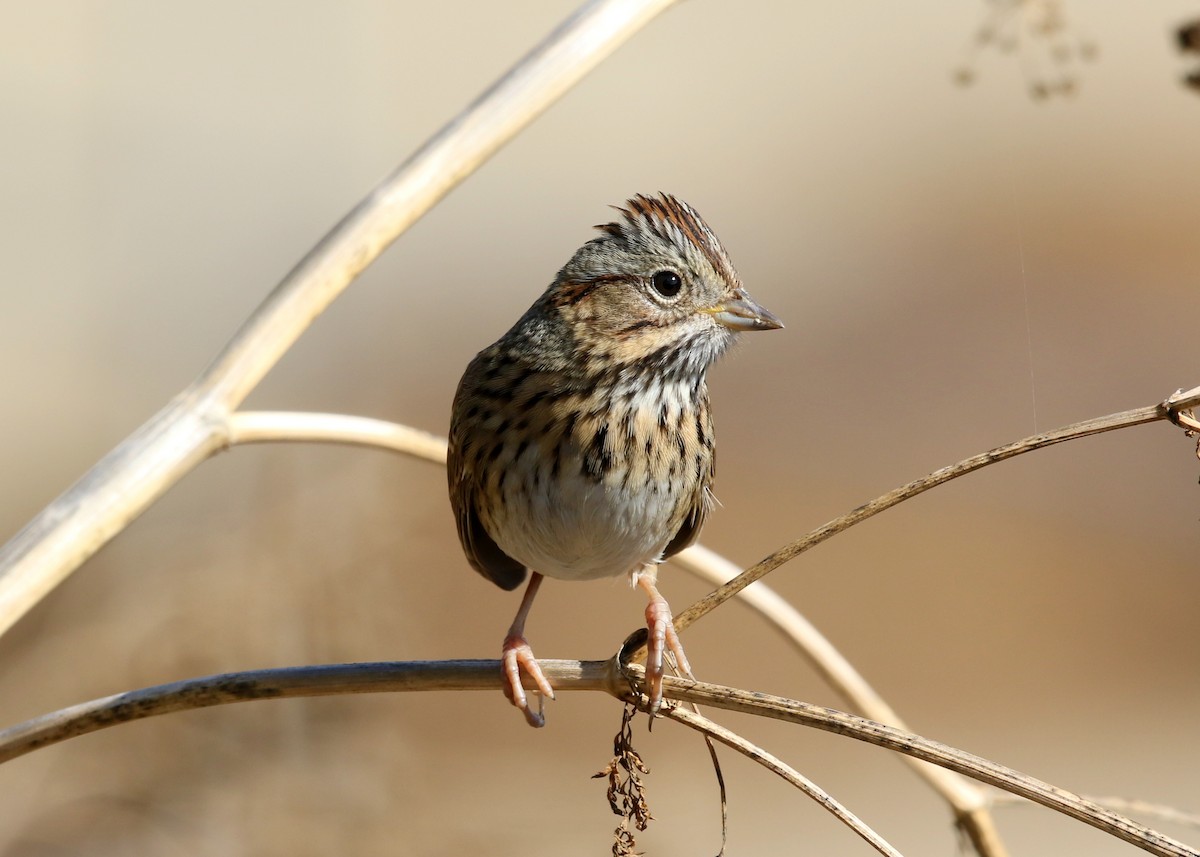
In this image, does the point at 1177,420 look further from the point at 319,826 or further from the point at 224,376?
the point at 319,826

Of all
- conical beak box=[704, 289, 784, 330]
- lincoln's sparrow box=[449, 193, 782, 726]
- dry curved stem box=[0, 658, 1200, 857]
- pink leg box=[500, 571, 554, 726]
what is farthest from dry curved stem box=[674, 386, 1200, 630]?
conical beak box=[704, 289, 784, 330]

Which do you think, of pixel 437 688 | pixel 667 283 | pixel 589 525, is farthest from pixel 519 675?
pixel 667 283

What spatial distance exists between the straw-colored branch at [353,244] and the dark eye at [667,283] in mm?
715

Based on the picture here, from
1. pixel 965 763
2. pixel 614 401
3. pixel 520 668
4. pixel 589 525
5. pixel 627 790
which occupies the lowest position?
pixel 965 763

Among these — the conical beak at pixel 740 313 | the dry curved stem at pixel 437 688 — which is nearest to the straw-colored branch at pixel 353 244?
the dry curved stem at pixel 437 688

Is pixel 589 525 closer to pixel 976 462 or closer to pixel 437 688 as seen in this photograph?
pixel 437 688

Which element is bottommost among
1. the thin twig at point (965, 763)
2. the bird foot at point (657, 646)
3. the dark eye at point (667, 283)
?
the thin twig at point (965, 763)

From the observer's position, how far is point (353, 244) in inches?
86.3

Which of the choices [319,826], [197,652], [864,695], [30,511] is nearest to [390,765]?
[319,826]

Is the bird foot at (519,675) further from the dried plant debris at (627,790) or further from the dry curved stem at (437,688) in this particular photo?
the dried plant debris at (627,790)

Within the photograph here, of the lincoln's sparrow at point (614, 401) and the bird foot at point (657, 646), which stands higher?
the lincoln's sparrow at point (614, 401)

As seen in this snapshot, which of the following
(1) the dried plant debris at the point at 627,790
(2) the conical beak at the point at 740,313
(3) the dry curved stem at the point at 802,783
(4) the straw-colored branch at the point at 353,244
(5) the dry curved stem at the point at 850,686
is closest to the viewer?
(3) the dry curved stem at the point at 802,783

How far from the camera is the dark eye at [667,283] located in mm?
2900

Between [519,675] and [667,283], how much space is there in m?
0.99
